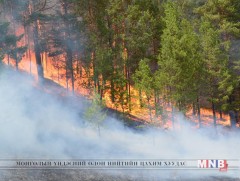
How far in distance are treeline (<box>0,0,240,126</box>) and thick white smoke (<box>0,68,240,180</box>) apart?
7.62 ft

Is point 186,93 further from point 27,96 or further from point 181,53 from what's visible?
point 27,96

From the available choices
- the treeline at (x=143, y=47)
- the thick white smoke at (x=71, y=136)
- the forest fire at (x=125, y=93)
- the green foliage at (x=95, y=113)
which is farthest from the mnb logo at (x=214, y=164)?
the green foliage at (x=95, y=113)

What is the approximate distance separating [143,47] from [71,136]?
11037 mm

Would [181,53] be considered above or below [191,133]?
above

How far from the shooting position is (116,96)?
31.9 m

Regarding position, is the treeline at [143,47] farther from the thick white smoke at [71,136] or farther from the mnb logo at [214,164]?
the mnb logo at [214,164]

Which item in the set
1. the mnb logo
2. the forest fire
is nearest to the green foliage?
the forest fire

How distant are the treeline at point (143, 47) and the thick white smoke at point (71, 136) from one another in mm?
2324

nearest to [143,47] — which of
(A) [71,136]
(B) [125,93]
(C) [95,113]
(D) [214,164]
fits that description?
(B) [125,93]

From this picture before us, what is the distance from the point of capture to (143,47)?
33500 mm

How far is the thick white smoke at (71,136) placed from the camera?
26.1 meters

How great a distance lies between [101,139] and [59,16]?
12.3m

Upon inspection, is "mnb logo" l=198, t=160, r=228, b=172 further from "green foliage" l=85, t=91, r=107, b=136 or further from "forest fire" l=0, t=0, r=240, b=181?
"green foliage" l=85, t=91, r=107, b=136

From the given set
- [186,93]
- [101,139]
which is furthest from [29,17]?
[186,93]
